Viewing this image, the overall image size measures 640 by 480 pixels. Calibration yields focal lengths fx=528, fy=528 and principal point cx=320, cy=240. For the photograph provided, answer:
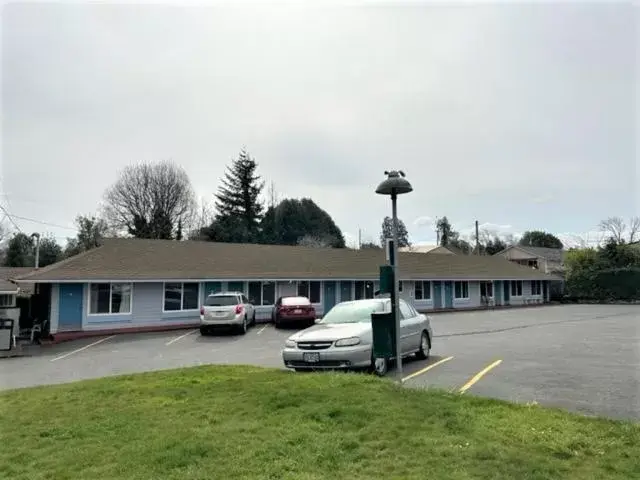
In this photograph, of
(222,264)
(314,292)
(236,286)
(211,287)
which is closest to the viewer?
(211,287)

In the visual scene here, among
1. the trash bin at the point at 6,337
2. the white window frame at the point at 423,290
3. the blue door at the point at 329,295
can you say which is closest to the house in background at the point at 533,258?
the white window frame at the point at 423,290

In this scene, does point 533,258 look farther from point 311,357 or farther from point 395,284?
point 395,284

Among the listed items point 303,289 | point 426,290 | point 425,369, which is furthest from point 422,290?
point 425,369

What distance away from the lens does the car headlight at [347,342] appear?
10.0m

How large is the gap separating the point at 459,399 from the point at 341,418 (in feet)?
5.99

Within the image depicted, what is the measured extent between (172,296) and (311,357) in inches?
666

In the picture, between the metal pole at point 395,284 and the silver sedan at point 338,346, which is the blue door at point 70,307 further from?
the metal pole at point 395,284

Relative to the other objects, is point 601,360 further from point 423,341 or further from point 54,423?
point 54,423

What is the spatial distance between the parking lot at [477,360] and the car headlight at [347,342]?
116 centimetres

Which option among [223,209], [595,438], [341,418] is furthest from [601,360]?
[223,209]

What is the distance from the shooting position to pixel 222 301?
830 inches

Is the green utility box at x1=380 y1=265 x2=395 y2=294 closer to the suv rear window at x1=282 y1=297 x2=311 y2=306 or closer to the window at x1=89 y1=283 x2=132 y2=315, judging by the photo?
the suv rear window at x1=282 y1=297 x2=311 y2=306

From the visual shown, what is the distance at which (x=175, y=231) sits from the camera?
52.6 metres

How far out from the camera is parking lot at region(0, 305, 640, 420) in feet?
27.5
